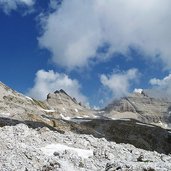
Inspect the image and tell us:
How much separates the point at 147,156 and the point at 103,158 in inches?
204

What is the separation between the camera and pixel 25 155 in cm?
4200

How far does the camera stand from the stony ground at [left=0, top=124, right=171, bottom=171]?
1523 inches

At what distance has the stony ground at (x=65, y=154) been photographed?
127ft

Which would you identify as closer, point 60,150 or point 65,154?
point 65,154

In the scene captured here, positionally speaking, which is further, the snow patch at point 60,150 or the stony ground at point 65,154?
the snow patch at point 60,150

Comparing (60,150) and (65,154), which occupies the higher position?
(60,150)

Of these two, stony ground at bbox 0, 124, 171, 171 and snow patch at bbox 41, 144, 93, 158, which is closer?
stony ground at bbox 0, 124, 171, 171

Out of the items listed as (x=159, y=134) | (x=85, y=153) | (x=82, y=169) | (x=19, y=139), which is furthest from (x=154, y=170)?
(x=159, y=134)

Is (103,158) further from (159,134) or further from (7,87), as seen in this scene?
(7,87)

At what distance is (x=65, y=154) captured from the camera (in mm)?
43594

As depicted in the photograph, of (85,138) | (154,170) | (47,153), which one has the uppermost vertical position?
(85,138)

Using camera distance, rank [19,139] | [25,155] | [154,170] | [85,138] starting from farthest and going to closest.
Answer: [85,138], [19,139], [25,155], [154,170]

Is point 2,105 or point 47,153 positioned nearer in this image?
point 47,153

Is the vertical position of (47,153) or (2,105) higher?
(2,105)
